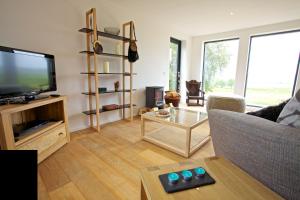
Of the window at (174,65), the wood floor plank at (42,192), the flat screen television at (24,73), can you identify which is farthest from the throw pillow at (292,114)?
the window at (174,65)

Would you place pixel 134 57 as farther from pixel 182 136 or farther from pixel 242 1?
pixel 242 1

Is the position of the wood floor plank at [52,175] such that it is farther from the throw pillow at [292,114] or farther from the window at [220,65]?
the window at [220,65]

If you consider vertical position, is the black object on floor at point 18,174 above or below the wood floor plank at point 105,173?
above

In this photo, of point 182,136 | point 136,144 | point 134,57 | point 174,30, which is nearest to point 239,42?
point 174,30

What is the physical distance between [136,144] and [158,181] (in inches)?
54.4

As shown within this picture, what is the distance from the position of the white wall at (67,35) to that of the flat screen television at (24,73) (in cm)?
33

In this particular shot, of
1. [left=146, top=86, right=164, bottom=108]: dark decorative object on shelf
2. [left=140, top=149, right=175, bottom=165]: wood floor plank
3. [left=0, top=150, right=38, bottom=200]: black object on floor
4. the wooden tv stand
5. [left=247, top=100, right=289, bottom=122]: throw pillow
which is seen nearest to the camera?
[left=0, top=150, right=38, bottom=200]: black object on floor

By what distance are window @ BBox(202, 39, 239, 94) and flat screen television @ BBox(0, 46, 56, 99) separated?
463 centimetres

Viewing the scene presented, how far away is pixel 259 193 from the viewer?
0.70m

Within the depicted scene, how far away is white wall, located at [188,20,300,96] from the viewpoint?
3.82 metres

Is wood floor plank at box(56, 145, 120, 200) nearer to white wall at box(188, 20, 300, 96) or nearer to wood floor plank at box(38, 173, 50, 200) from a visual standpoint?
wood floor plank at box(38, 173, 50, 200)

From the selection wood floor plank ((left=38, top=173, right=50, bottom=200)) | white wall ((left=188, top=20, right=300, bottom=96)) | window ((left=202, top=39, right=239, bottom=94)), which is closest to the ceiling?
white wall ((left=188, top=20, right=300, bottom=96))

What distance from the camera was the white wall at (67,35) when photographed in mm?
1852

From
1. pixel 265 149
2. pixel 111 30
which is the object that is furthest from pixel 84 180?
pixel 111 30
